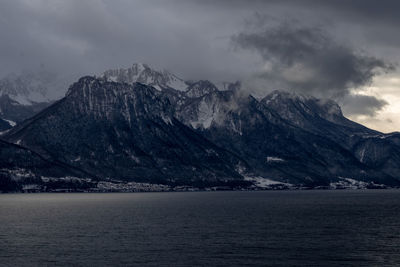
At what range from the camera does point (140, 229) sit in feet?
620

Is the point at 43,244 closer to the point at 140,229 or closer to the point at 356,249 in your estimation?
the point at 140,229

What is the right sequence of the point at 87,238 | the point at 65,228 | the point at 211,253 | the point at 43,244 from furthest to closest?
the point at 65,228 < the point at 87,238 < the point at 43,244 < the point at 211,253

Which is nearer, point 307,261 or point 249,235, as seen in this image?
point 307,261

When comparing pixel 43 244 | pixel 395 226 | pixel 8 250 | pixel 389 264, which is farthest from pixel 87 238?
pixel 395 226

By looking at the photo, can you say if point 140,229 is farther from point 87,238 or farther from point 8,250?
point 8,250

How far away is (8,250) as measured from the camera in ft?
462

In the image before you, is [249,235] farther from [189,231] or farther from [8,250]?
[8,250]

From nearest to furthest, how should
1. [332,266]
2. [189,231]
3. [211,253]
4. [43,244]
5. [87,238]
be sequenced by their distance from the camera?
[332,266]
[211,253]
[43,244]
[87,238]
[189,231]

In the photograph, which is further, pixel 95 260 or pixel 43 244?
pixel 43 244

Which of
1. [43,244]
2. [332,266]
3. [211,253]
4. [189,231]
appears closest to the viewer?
[332,266]

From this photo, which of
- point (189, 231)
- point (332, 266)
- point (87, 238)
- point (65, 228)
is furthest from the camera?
point (65, 228)

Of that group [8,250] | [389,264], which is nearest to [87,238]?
[8,250]

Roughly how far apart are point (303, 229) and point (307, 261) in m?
62.9

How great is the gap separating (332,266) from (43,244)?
7361 centimetres
